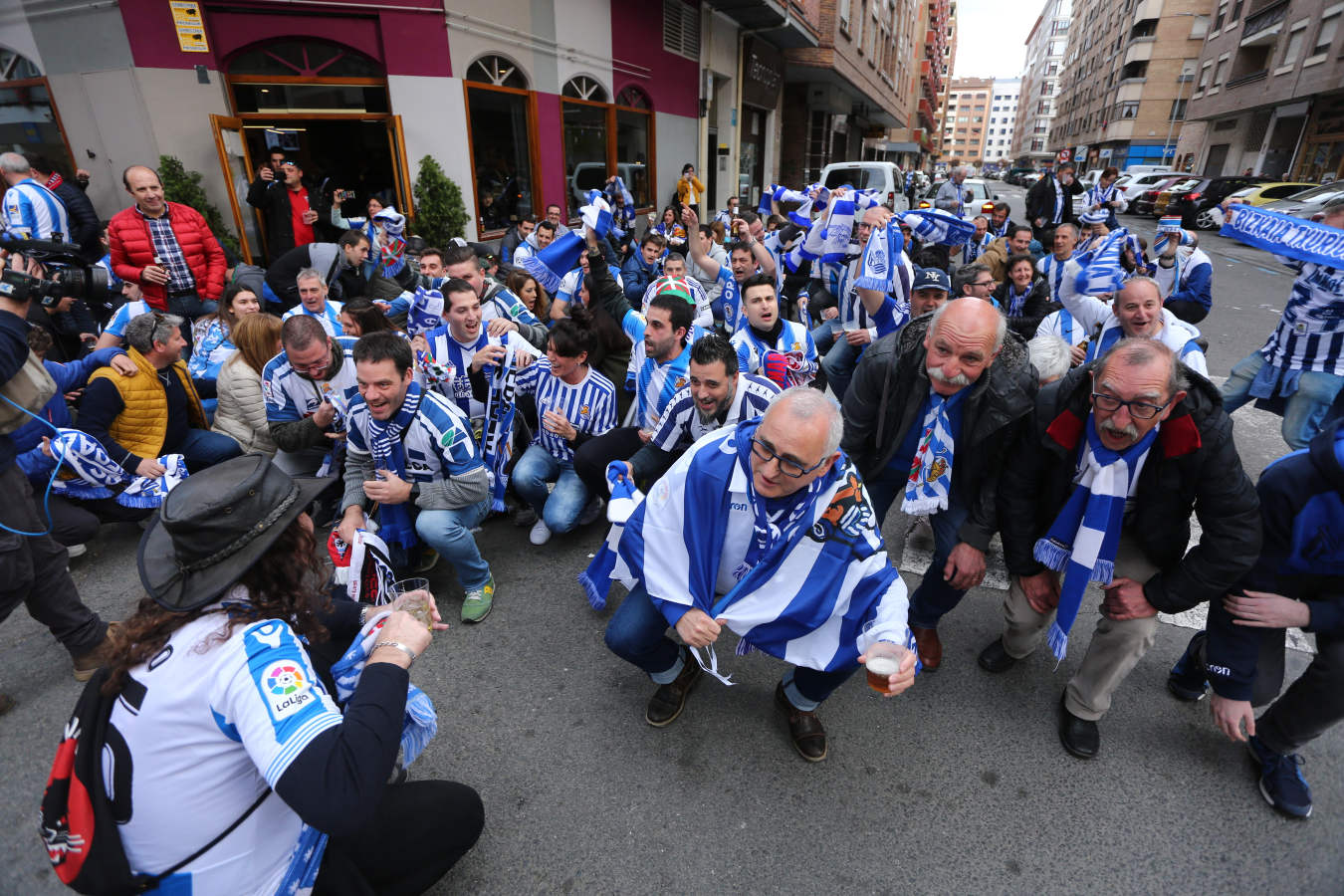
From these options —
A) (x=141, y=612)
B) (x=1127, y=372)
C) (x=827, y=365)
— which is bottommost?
(x=827, y=365)

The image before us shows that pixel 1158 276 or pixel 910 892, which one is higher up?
pixel 1158 276

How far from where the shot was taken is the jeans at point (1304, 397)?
12.9ft

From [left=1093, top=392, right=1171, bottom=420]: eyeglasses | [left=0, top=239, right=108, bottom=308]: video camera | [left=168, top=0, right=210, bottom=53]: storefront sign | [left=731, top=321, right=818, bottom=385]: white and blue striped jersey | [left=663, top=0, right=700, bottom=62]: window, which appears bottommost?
[left=731, top=321, right=818, bottom=385]: white and blue striped jersey

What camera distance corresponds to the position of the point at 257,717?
1378mm

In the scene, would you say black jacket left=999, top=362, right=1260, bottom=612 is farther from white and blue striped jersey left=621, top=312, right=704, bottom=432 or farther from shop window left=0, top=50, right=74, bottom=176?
shop window left=0, top=50, right=74, bottom=176

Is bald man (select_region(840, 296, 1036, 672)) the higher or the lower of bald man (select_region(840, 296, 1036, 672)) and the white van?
the lower

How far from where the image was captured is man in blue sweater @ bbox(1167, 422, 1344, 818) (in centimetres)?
225

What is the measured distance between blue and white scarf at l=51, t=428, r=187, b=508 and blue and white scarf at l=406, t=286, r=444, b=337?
190 cm

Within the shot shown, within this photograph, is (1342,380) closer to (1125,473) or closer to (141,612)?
(1125,473)

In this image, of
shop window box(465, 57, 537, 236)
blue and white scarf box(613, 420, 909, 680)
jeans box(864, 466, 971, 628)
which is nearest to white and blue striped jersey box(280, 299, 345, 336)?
blue and white scarf box(613, 420, 909, 680)

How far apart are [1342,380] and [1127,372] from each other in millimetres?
2995

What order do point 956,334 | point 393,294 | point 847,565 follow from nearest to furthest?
point 847,565 → point 956,334 → point 393,294

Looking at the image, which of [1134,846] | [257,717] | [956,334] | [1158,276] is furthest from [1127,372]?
[1158,276]

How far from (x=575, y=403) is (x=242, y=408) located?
7.94 ft
